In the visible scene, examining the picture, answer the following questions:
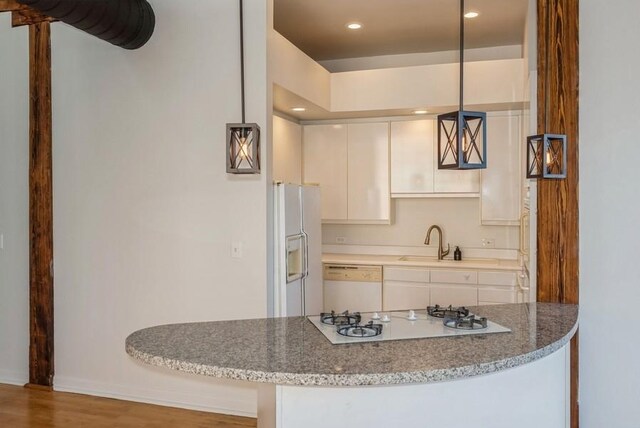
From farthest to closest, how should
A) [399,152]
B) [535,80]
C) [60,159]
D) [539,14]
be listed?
1. [399,152]
2. [60,159]
3. [535,80]
4. [539,14]

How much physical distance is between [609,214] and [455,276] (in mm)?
2218

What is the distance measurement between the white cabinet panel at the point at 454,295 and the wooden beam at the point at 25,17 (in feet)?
13.1

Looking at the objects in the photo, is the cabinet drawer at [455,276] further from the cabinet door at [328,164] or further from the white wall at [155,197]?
the white wall at [155,197]

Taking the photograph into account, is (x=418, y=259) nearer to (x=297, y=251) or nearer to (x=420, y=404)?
(x=297, y=251)

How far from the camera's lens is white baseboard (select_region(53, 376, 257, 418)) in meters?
3.67

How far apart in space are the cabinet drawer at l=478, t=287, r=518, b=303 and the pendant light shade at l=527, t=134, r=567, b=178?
2.22 m

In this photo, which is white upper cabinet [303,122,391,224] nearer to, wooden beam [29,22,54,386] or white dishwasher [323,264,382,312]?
white dishwasher [323,264,382,312]

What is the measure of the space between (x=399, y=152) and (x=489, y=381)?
369 cm

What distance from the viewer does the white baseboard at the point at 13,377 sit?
4.26 meters

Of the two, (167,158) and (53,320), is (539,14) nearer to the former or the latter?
(167,158)

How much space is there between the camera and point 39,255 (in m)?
4.17

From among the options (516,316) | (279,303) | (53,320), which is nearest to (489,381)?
(516,316)

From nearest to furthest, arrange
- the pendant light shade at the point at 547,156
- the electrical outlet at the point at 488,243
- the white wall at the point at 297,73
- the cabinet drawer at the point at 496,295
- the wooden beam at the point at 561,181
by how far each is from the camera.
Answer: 1. the pendant light shade at the point at 547,156
2. the wooden beam at the point at 561,181
3. the white wall at the point at 297,73
4. the cabinet drawer at the point at 496,295
5. the electrical outlet at the point at 488,243

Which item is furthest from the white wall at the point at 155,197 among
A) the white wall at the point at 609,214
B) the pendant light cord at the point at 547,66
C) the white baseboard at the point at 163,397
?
the white wall at the point at 609,214
